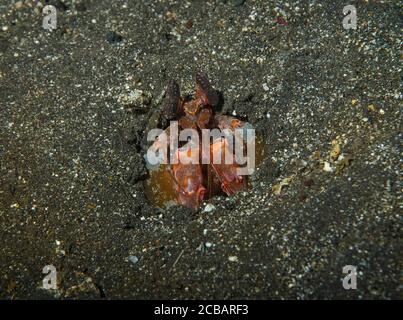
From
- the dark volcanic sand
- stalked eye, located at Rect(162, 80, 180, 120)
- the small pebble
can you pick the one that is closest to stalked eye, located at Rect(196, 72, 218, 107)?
stalked eye, located at Rect(162, 80, 180, 120)

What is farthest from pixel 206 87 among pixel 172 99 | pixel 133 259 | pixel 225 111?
pixel 133 259

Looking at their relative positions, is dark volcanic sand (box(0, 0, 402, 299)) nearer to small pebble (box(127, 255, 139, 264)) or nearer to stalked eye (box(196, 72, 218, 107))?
small pebble (box(127, 255, 139, 264))

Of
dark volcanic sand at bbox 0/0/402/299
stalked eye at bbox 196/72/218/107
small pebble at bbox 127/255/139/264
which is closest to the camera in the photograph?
dark volcanic sand at bbox 0/0/402/299

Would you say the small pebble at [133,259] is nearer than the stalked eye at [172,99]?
Yes

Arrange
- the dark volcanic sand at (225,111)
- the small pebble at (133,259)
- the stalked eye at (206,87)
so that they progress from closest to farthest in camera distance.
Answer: the dark volcanic sand at (225,111) < the small pebble at (133,259) < the stalked eye at (206,87)

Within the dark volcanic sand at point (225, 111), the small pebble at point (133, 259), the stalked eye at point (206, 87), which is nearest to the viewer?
the dark volcanic sand at point (225, 111)

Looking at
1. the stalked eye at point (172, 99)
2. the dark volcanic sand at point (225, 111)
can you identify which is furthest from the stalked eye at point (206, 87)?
the dark volcanic sand at point (225, 111)

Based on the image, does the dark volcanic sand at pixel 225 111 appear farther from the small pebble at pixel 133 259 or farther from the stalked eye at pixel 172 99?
the stalked eye at pixel 172 99

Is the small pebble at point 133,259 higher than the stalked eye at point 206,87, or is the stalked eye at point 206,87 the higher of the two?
the stalked eye at point 206,87
